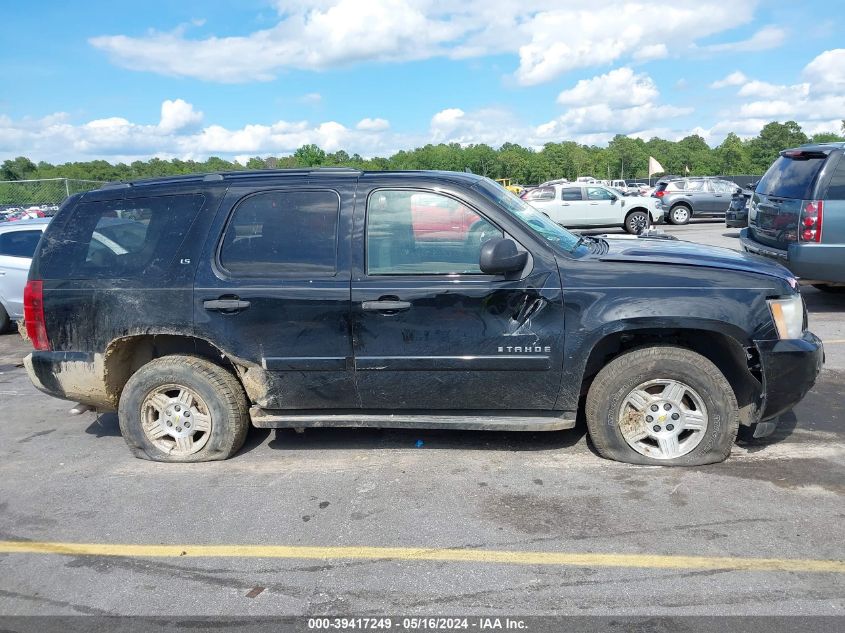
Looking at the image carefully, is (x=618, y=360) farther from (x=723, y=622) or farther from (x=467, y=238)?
(x=723, y=622)

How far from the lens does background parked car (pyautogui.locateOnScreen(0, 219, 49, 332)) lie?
9.32 metres

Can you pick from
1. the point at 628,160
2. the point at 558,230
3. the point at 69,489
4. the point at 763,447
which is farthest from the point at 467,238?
the point at 628,160

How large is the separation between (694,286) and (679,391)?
2.13 ft

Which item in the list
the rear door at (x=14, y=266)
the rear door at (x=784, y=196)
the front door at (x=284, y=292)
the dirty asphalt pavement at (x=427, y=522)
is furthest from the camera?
the rear door at (x=14, y=266)

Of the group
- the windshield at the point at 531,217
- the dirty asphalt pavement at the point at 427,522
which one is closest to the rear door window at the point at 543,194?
the dirty asphalt pavement at the point at 427,522

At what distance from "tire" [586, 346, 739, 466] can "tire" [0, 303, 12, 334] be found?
8822 millimetres

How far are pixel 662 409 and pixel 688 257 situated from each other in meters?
0.99

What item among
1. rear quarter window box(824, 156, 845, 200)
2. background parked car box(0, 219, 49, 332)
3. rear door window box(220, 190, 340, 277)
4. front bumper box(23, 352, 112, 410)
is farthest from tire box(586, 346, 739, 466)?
background parked car box(0, 219, 49, 332)

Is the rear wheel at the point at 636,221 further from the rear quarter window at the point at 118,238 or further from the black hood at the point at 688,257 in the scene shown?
the rear quarter window at the point at 118,238

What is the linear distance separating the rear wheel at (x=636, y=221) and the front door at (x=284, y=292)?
18.6 metres

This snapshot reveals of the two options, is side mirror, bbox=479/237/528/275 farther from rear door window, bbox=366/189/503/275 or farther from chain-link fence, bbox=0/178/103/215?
chain-link fence, bbox=0/178/103/215

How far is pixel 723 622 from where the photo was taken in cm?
272

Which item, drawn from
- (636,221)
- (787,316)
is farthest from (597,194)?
(787,316)

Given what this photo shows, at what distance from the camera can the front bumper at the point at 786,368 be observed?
3.92 metres
